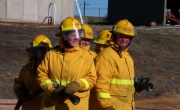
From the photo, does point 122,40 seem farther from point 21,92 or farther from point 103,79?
point 21,92

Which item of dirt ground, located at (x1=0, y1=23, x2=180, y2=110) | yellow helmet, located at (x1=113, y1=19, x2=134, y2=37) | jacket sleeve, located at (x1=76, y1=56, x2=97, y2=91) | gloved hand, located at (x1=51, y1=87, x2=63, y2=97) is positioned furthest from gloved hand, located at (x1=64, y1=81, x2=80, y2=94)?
dirt ground, located at (x1=0, y1=23, x2=180, y2=110)

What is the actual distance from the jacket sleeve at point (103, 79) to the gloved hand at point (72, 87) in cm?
59

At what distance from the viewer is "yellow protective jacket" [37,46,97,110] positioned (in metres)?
6.52

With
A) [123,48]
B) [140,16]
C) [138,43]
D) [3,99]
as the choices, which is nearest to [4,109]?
[3,99]

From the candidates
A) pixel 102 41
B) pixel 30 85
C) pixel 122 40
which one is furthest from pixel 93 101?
pixel 102 41

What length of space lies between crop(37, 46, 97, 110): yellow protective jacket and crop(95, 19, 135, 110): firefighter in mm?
368

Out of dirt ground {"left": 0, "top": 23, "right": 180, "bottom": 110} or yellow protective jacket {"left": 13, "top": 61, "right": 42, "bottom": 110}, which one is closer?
yellow protective jacket {"left": 13, "top": 61, "right": 42, "bottom": 110}

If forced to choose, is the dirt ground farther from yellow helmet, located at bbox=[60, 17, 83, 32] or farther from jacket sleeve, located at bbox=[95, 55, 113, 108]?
yellow helmet, located at bbox=[60, 17, 83, 32]

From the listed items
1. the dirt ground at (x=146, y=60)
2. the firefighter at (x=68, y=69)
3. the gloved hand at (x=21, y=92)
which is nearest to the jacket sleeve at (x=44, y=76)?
the firefighter at (x=68, y=69)

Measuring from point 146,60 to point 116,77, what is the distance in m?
14.5

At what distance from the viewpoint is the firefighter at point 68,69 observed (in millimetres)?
6496

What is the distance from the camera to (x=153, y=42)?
25.0m

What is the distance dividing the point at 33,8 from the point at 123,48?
22.8 meters

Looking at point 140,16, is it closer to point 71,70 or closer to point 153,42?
point 153,42
